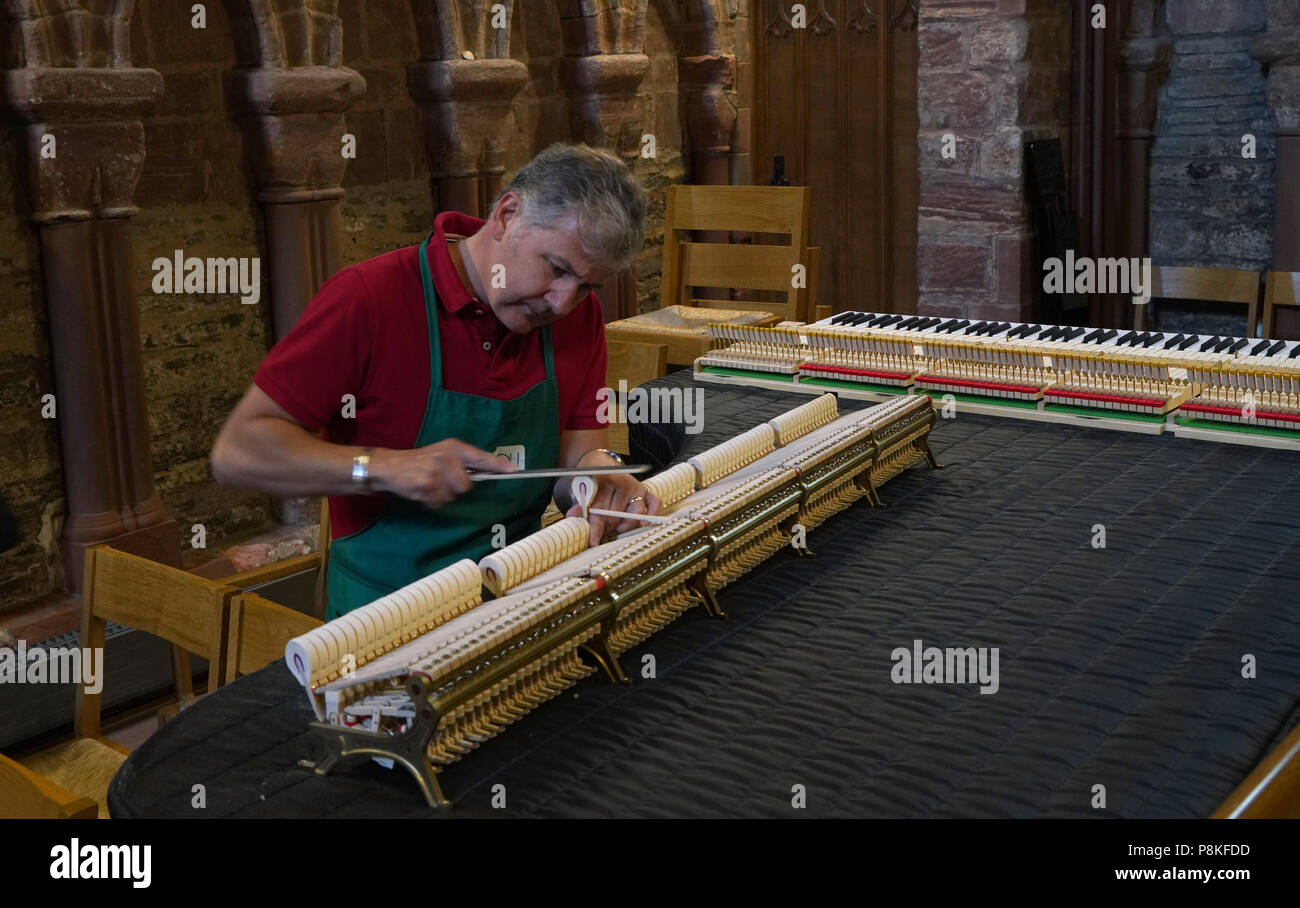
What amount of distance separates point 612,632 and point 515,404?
0.61 metres

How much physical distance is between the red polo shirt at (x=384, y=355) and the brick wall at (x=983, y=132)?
398cm

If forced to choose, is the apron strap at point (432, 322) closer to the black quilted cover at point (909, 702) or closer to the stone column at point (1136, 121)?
the black quilted cover at point (909, 702)

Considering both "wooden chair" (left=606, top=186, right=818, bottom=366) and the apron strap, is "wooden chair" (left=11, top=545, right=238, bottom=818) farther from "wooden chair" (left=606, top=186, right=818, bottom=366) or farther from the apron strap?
"wooden chair" (left=606, top=186, right=818, bottom=366)

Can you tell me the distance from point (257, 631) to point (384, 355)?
1.87ft

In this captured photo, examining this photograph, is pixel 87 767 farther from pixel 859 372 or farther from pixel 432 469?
pixel 859 372

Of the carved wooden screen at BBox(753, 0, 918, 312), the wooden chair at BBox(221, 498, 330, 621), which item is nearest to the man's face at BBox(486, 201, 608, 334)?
the wooden chair at BBox(221, 498, 330, 621)

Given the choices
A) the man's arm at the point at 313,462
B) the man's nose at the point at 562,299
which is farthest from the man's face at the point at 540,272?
the man's arm at the point at 313,462

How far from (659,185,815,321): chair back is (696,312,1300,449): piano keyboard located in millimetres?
1147

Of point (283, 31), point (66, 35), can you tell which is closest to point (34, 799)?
point (66, 35)

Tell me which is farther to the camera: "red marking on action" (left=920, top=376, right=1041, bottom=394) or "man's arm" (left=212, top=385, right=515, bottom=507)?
"red marking on action" (left=920, top=376, right=1041, bottom=394)

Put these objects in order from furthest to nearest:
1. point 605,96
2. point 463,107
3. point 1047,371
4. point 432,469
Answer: point 605,96
point 463,107
point 1047,371
point 432,469

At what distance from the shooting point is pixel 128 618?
9.39 feet

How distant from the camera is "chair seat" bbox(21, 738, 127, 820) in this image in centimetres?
284

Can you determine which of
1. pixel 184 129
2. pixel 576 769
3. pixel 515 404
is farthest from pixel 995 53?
pixel 576 769
